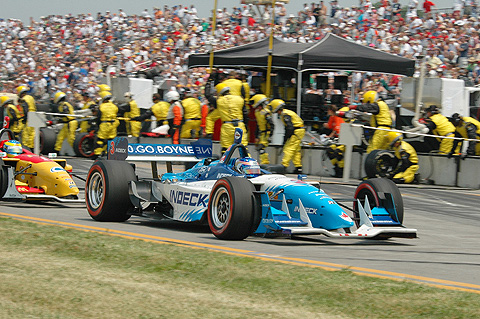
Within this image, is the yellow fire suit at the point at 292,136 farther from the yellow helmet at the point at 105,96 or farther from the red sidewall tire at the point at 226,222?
the red sidewall tire at the point at 226,222

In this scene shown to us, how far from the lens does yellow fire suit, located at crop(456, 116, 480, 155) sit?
17.8m

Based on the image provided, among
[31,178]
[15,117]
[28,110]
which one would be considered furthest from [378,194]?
[15,117]

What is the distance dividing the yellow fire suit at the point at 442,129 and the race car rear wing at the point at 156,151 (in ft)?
27.0

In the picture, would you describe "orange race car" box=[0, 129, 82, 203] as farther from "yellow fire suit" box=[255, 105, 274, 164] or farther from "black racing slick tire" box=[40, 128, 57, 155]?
"black racing slick tire" box=[40, 128, 57, 155]

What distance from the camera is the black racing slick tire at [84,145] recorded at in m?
22.0

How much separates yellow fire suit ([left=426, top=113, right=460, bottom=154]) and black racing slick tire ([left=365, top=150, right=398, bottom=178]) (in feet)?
4.46

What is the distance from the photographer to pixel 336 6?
30.7m

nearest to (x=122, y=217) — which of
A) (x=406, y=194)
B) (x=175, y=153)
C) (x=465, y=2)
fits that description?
(x=175, y=153)

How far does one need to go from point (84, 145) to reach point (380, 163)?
883 centimetres

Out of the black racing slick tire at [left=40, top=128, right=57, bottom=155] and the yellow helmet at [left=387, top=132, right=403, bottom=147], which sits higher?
the yellow helmet at [left=387, top=132, right=403, bottom=147]

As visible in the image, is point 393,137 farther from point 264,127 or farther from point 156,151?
point 156,151

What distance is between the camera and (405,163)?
17219 millimetres

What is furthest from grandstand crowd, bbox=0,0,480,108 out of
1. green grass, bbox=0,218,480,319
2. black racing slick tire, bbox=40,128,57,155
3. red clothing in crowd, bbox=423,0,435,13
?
green grass, bbox=0,218,480,319

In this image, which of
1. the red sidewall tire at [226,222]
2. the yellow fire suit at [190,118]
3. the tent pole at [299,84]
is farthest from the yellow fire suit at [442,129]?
the red sidewall tire at [226,222]
